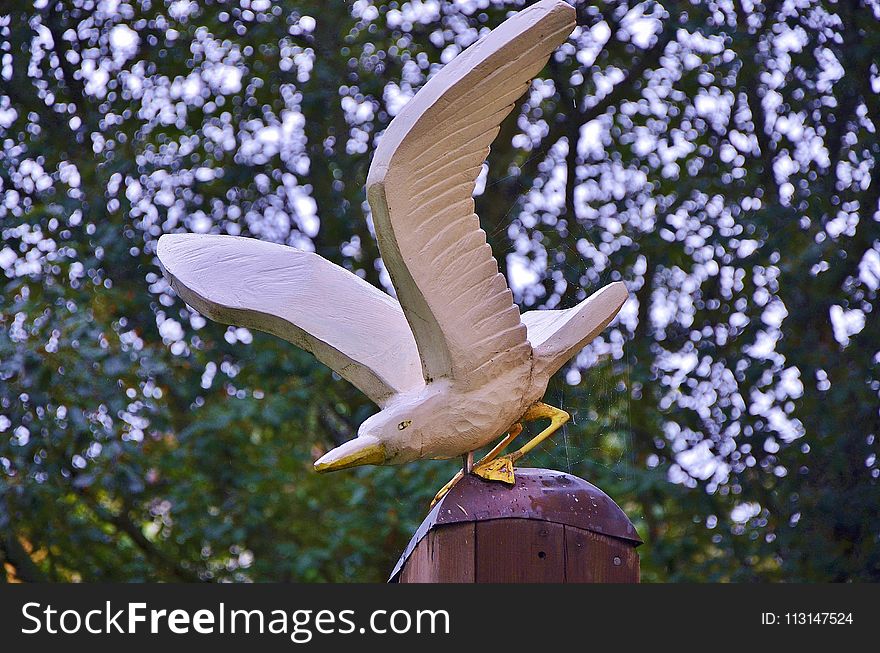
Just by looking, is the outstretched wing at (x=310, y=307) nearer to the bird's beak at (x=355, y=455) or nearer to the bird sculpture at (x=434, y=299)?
the bird sculpture at (x=434, y=299)

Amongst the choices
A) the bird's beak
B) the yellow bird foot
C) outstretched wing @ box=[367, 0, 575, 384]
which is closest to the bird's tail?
outstretched wing @ box=[367, 0, 575, 384]

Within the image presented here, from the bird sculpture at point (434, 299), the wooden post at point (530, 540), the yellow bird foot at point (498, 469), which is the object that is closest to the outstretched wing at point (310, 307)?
the bird sculpture at point (434, 299)

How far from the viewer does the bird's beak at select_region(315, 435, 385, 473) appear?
9.53 feet

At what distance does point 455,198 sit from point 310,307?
1.74 ft

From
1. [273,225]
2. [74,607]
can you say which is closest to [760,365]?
[273,225]

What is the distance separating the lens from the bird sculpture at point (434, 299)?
9.32 ft

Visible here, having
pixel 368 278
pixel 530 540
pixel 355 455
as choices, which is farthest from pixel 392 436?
pixel 368 278

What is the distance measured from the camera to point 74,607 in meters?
3.11

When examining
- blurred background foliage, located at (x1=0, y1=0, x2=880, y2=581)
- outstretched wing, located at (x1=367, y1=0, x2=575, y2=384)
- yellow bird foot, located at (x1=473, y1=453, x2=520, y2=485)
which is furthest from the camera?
blurred background foliage, located at (x1=0, y1=0, x2=880, y2=581)

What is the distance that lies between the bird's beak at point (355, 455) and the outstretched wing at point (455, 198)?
0.23m

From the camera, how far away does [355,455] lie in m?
2.93

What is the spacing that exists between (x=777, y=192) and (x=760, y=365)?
1.04 m

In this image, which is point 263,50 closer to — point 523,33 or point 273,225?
point 273,225

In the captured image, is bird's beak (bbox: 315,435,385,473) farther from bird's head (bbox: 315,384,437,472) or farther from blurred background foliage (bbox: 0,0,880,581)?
blurred background foliage (bbox: 0,0,880,581)
